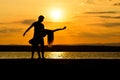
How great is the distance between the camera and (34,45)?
80.0 ft

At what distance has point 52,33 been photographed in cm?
2577
